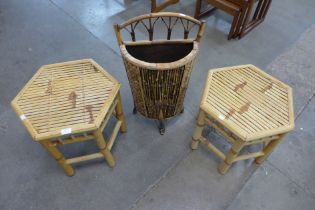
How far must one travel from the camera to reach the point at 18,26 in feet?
8.45

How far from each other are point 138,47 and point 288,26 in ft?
7.00

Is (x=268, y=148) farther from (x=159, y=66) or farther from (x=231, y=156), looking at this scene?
(x=159, y=66)

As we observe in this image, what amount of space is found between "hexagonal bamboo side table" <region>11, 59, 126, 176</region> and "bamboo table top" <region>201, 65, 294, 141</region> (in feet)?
1.89

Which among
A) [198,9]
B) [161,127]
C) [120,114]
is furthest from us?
[198,9]

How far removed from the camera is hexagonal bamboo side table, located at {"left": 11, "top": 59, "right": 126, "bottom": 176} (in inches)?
45.1

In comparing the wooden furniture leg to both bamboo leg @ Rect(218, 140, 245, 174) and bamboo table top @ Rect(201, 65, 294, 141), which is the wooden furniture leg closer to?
bamboo table top @ Rect(201, 65, 294, 141)

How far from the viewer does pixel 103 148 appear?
137 cm

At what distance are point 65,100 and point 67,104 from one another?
0.11 feet

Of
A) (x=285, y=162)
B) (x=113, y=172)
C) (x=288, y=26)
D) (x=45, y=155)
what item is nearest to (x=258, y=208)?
(x=285, y=162)

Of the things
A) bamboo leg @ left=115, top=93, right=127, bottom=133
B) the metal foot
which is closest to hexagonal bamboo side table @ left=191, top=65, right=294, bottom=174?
the metal foot

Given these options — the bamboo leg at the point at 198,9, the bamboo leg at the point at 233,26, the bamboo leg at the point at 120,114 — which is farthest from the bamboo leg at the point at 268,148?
the bamboo leg at the point at 198,9

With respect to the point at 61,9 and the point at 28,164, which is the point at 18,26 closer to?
the point at 61,9

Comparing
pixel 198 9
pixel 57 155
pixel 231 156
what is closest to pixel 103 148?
pixel 57 155

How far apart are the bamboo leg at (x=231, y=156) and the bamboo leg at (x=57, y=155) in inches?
39.2
